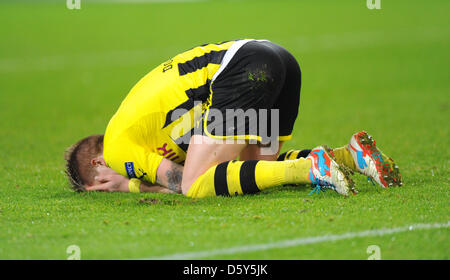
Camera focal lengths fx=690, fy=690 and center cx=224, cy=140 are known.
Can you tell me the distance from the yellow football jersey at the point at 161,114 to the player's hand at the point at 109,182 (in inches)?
6.8

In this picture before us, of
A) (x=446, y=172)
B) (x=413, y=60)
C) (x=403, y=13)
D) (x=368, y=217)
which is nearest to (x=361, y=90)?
(x=413, y=60)

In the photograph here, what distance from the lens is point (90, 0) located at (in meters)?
23.2

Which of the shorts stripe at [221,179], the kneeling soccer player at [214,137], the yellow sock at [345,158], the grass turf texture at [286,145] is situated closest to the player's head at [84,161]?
the kneeling soccer player at [214,137]

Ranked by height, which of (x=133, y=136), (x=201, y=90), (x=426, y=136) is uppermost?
(x=201, y=90)

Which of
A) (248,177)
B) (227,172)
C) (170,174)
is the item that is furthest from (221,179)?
(170,174)

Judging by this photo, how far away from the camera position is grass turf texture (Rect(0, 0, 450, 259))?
13.0 feet

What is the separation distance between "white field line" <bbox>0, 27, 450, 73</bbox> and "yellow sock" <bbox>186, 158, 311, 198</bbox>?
9804 mm

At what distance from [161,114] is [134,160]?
396mm

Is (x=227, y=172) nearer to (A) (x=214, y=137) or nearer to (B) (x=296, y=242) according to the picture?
(A) (x=214, y=137)

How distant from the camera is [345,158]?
5156mm

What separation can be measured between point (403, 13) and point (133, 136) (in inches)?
653

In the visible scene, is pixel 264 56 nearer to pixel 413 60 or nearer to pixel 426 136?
pixel 426 136

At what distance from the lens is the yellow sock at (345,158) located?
5.13 m

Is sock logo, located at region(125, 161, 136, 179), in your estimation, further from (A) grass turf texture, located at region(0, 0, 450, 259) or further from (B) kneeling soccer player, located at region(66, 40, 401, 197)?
(A) grass turf texture, located at region(0, 0, 450, 259)
